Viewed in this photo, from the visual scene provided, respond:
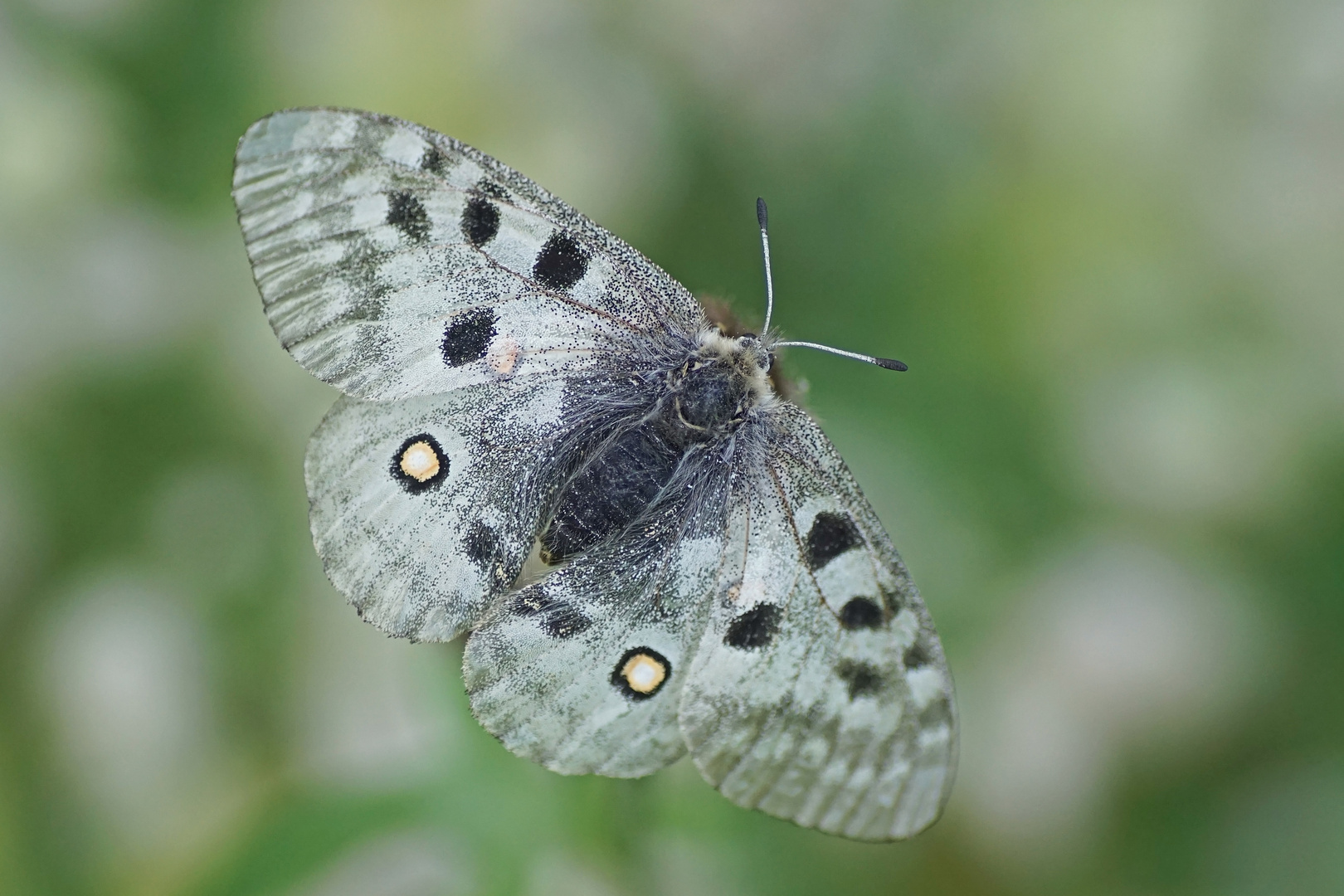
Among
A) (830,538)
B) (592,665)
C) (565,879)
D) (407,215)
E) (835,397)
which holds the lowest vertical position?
(565,879)

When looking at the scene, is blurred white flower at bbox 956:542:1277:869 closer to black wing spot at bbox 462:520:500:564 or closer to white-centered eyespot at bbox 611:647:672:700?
white-centered eyespot at bbox 611:647:672:700

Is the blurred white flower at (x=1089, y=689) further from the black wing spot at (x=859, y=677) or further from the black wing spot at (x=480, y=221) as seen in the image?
the black wing spot at (x=480, y=221)

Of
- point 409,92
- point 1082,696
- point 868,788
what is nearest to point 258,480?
point 409,92

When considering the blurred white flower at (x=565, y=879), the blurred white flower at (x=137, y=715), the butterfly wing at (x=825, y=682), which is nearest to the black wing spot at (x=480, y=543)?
the butterfly wing at (x=825, y=682)

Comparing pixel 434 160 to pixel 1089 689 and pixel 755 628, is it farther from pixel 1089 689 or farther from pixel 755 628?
pixel 1089 689

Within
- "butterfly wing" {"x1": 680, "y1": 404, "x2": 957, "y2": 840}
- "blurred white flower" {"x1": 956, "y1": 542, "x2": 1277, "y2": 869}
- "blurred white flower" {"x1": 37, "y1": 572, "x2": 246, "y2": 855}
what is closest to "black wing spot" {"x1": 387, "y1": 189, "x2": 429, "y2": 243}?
"butterfly wing" {"x1": 680, "y1": 404, "x2": 957, "y2": 840}

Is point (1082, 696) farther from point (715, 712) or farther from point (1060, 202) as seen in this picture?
point (715, 712)

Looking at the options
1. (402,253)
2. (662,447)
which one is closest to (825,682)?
(662,447)
